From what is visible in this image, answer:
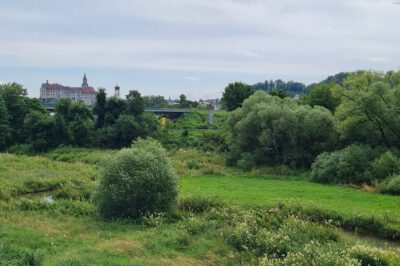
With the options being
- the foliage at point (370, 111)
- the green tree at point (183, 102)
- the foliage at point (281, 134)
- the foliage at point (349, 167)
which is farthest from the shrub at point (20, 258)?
the green tree at point (183, 102)

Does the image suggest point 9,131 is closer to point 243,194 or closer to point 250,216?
point 243,194

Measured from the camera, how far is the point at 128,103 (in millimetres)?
66188

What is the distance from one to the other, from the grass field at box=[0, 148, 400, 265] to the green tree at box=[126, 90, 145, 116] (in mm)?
24759

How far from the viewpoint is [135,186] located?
2581 cm

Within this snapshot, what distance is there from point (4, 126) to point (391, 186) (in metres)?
51.2

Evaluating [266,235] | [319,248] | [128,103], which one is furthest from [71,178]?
[128,103]

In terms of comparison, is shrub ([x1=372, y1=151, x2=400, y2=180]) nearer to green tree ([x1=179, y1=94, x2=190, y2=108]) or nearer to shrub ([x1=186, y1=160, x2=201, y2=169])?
shrub ([x1=186, y1=160, x2=201, y2=169])

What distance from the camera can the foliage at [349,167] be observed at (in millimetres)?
38281

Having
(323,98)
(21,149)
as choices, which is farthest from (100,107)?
(323,98)

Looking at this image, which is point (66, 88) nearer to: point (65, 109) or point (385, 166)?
point (65, 109)

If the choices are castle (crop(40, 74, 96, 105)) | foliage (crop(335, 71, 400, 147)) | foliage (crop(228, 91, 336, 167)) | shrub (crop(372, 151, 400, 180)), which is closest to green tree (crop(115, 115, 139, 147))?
foliage (crop(228, 91, 336, 167))

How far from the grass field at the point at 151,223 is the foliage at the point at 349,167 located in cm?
192

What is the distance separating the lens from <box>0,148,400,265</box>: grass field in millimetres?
19828

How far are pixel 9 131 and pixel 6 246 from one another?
5164 centimetres
